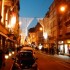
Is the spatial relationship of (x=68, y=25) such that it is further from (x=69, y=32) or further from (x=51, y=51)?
(x=51, y=51)

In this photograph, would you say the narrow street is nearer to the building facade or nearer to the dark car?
the dark car

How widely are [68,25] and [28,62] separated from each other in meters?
38.7

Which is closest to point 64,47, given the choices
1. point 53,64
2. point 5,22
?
point 5,22

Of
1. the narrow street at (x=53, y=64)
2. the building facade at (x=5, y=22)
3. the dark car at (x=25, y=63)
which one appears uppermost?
the building facade at (x=5, y=22)

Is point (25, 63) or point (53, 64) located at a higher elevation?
point (25, 63)

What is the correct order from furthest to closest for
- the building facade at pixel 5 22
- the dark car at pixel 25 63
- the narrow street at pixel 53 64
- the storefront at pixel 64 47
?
the storefront at pixel 64 47
the building facade at pixel 5 22
the narrow street at pixel 53 64
the dark car at pixel 25 63

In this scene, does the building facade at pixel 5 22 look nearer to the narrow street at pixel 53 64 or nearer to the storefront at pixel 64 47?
the narrow street at pixel 53 64

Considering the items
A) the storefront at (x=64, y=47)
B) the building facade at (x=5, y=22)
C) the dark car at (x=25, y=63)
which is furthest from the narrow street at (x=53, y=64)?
the storefront at (x=64, y=47)

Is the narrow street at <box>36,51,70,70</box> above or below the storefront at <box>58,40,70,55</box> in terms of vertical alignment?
below

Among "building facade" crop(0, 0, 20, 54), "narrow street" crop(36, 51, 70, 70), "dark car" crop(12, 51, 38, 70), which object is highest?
"building facade" crop(0, 0, 20, 54)

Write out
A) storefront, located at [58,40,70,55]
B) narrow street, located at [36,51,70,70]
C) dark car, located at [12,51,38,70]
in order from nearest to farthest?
dark car, located at [12,51,38,70], narrow street, located at [36,51,70,70], storefront, located at [58,40,70,55]

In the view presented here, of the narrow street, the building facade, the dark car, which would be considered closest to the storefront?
the building facade

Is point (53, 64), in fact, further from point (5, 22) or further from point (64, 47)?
point (64, 47)

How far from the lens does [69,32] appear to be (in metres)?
55.0
